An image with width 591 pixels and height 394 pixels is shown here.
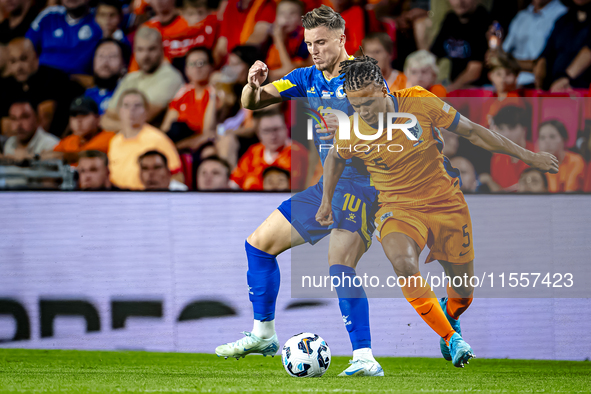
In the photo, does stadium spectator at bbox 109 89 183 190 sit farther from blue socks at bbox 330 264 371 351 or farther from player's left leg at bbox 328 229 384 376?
blue socks at bbox 330 264 371 351

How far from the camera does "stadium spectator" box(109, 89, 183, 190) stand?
18.7ft

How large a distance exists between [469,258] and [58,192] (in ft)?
10.8

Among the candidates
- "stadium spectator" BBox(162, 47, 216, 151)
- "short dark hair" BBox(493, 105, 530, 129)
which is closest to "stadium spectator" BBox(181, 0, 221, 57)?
"stadium spectator" BBox(162, 47, 216, 151)

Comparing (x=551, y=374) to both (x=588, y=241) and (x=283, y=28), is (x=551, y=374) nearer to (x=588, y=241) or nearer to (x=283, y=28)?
(x=588, y=241)

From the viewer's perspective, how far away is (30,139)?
238 inches

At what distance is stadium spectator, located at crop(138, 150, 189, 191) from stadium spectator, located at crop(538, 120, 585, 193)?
9.44 ft

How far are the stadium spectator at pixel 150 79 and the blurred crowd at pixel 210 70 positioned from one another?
11 mm

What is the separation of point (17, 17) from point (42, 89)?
2.93 feet

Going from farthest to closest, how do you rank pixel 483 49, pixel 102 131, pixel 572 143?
1. pixel 102 131
2. pixel 483 49
3. pixel 572 143

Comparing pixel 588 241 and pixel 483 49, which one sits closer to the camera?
pixel 588 241

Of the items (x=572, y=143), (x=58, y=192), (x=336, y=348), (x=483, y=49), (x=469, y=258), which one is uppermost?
(x=483, y=49)

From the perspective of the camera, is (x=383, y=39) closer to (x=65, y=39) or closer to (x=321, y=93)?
(x=321, y=93)

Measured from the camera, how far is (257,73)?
398 cm

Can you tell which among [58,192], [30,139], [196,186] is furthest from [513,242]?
[30,139]
